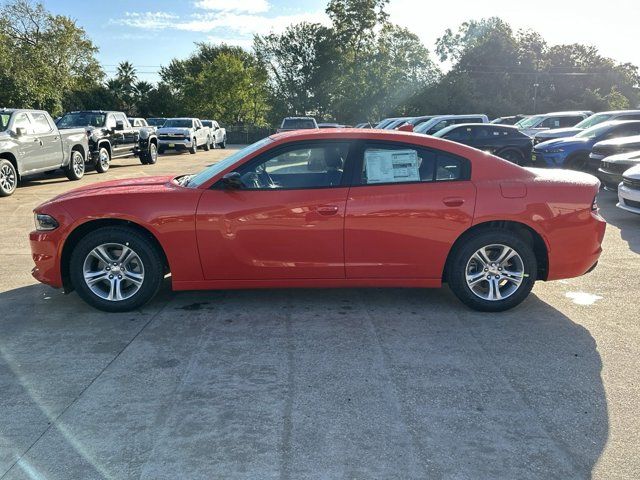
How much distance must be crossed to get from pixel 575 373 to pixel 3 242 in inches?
288

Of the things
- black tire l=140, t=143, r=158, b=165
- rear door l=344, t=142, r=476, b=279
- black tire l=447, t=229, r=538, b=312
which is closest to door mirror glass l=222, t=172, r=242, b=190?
rear door l=344, t=142, r=476, b=279

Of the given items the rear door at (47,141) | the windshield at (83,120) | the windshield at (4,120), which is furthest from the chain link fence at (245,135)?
the windshield at (4,120)

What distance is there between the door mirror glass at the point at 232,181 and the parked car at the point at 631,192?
6.63 meters

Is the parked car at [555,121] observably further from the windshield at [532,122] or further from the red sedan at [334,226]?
the red sedan at [334,226]

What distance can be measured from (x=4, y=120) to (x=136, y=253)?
369 inches

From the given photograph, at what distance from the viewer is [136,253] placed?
443 cm

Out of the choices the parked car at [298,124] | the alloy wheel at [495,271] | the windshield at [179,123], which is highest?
the windshield at [179,123]

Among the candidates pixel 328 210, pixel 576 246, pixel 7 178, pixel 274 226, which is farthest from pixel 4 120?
pixel 576 246

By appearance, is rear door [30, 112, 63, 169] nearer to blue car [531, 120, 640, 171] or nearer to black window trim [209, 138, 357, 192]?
black window trim [209, 138, 357, 192]

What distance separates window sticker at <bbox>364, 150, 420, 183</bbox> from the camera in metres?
4.47

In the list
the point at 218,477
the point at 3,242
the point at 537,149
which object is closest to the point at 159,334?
the point at 218,477

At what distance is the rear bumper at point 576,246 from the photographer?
4.48 meters

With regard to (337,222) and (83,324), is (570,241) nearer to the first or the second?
(337,222)

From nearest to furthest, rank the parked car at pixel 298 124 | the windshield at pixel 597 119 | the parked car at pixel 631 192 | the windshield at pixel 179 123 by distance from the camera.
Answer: the parked car at pixel 631 192 < the windshield at pixel 597 119 < the parked car at pixel 298 124 < the windshield at pixel 179 123
